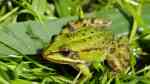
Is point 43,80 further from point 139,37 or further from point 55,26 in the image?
point 139,37

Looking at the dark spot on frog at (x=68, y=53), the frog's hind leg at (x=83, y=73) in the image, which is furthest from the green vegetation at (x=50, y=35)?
the dark spot on frog at (x=68, y=53)

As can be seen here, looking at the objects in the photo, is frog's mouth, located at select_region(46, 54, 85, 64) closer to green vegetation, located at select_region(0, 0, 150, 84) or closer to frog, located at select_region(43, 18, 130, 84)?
frog, located at select_region(43, 18, 130, 84)

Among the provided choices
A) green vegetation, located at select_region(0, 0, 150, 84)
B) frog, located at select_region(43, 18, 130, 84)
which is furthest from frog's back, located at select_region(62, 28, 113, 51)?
green vegetation, located at select_region(0, 0, 150, 84)

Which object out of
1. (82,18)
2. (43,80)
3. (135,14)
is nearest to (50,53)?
(43,80)

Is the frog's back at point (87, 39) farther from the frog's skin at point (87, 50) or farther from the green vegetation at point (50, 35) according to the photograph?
the green vegetation at point (50, 35)

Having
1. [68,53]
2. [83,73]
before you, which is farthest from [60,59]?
[83,73]

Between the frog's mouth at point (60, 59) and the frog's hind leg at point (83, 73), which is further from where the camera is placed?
the frog's hind leg at point (83, 73)

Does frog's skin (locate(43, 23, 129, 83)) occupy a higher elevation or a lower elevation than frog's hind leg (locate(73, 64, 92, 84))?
higher

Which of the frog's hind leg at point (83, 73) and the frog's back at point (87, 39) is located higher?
the frog's back at point (87, 39)
